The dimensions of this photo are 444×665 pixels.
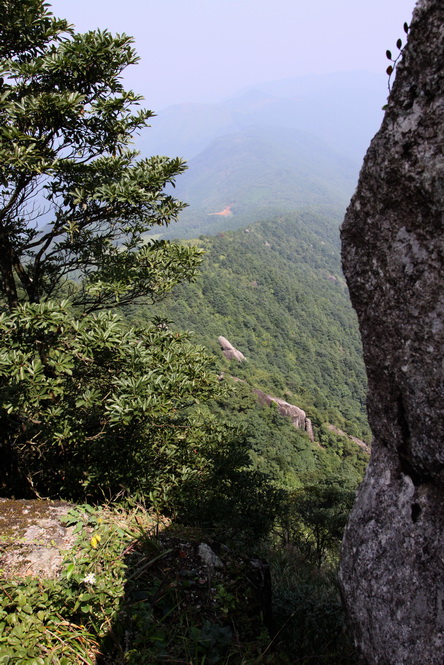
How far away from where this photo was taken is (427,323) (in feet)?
9.48

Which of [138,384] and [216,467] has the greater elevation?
[138,384]

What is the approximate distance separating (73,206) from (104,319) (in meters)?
1.86

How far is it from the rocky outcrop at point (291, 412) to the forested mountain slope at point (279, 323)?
10.9 ft

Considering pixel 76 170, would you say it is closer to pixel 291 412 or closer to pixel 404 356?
pixel 404 356

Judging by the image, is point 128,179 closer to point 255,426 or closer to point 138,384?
point 138,384

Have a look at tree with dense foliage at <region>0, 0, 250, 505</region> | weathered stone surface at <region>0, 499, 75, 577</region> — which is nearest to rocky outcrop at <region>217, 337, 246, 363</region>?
tree with dense foliage at <region>0, 0, 250, 505</region>

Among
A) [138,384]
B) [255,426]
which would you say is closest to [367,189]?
[138,384]

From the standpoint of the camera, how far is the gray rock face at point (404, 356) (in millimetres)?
2742

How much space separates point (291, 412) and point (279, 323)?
45.0 m

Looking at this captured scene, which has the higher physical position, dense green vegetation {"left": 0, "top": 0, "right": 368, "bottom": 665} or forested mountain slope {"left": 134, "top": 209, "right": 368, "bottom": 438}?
dense green vegetation {"left": 0, "top": 0, "right": 368, "bottom": 665}

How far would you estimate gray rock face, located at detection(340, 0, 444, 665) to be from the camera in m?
2.74

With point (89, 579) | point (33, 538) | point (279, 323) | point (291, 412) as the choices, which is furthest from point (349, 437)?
point (89, 579)

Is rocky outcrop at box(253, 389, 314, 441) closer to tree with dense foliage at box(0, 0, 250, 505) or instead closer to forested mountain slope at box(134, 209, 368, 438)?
forested mountain slope at box(134, 209, 368, 438)

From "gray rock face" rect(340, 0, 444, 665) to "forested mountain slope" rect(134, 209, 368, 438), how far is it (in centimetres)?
5821
